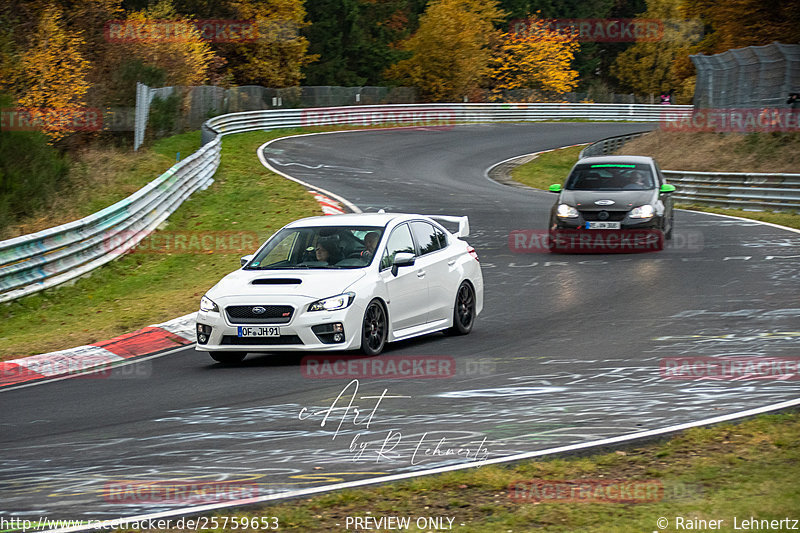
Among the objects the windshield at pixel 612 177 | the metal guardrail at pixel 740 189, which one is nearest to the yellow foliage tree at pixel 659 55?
the metal guardrail at pixel 740 189

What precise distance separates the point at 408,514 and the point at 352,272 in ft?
19.3

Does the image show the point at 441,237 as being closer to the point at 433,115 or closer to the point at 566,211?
the point at 566,211

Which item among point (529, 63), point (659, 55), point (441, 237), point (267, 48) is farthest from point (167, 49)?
point (659, 55)

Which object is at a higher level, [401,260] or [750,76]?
[750,76]

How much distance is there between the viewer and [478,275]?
1372 cm

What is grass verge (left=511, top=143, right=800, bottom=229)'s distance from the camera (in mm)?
28000

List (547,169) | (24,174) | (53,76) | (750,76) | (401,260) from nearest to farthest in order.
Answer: (401,260) → (24,174) → (53,76) → (750,76) → (547,169)

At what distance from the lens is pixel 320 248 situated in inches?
482

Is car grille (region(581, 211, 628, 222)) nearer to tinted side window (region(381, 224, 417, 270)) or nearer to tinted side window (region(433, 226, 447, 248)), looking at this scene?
tinted side window (region(433, 226, 447, 248))

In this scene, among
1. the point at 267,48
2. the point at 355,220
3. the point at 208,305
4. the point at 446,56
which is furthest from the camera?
the point at 446,56

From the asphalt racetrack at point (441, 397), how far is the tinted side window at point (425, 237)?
1.03 meters

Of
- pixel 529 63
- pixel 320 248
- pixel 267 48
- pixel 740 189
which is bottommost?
pixel 740 189

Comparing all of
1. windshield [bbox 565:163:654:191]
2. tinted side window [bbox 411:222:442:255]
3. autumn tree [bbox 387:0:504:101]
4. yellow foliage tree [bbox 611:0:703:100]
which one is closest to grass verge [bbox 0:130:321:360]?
tinted side window [bbox 411:222:442:255]

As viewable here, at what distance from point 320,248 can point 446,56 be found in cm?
6480
